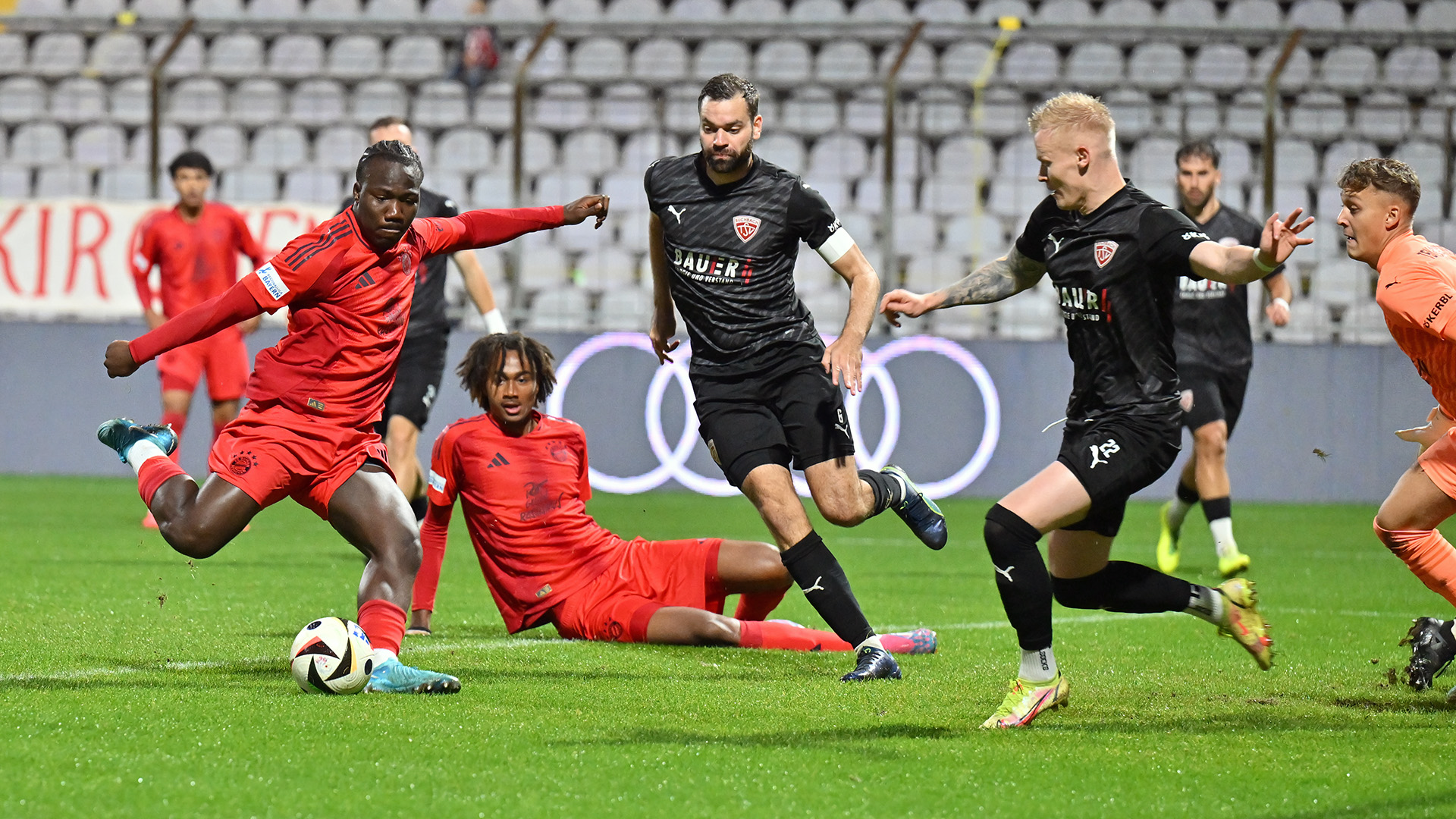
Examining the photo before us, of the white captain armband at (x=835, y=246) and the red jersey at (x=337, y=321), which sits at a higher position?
Answer: the white captain armband at (x=835, y=246)

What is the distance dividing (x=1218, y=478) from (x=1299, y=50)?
8245 mm

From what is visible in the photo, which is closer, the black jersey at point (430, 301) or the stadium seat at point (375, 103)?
the black jersey at point (430, 301)

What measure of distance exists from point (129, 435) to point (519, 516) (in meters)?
1.47

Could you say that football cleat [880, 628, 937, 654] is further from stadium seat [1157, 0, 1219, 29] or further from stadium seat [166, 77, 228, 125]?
stadium seat [1157, 0, 1219, 29]

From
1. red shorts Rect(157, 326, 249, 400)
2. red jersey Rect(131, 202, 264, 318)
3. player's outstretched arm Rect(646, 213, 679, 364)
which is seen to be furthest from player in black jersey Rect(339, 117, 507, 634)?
player's outstretched arm Rect(646, 213, 679, 364)

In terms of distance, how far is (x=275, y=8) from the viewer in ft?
64.7

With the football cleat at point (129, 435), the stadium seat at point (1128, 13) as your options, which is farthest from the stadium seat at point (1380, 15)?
the football cleat at point (129, 435)

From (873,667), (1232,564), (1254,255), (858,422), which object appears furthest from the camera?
(858,422)

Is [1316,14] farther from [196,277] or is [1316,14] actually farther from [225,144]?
[196,277]

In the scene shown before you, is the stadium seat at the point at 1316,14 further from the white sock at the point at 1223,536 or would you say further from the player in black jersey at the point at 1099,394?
the player in black jersey at the point at 1099,394

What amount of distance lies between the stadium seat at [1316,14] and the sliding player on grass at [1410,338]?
13637 millimetres

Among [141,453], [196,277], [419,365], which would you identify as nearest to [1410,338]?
[141,453]

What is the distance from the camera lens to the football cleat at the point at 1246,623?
198 inches

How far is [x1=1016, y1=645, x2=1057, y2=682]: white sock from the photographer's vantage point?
4.59 m
